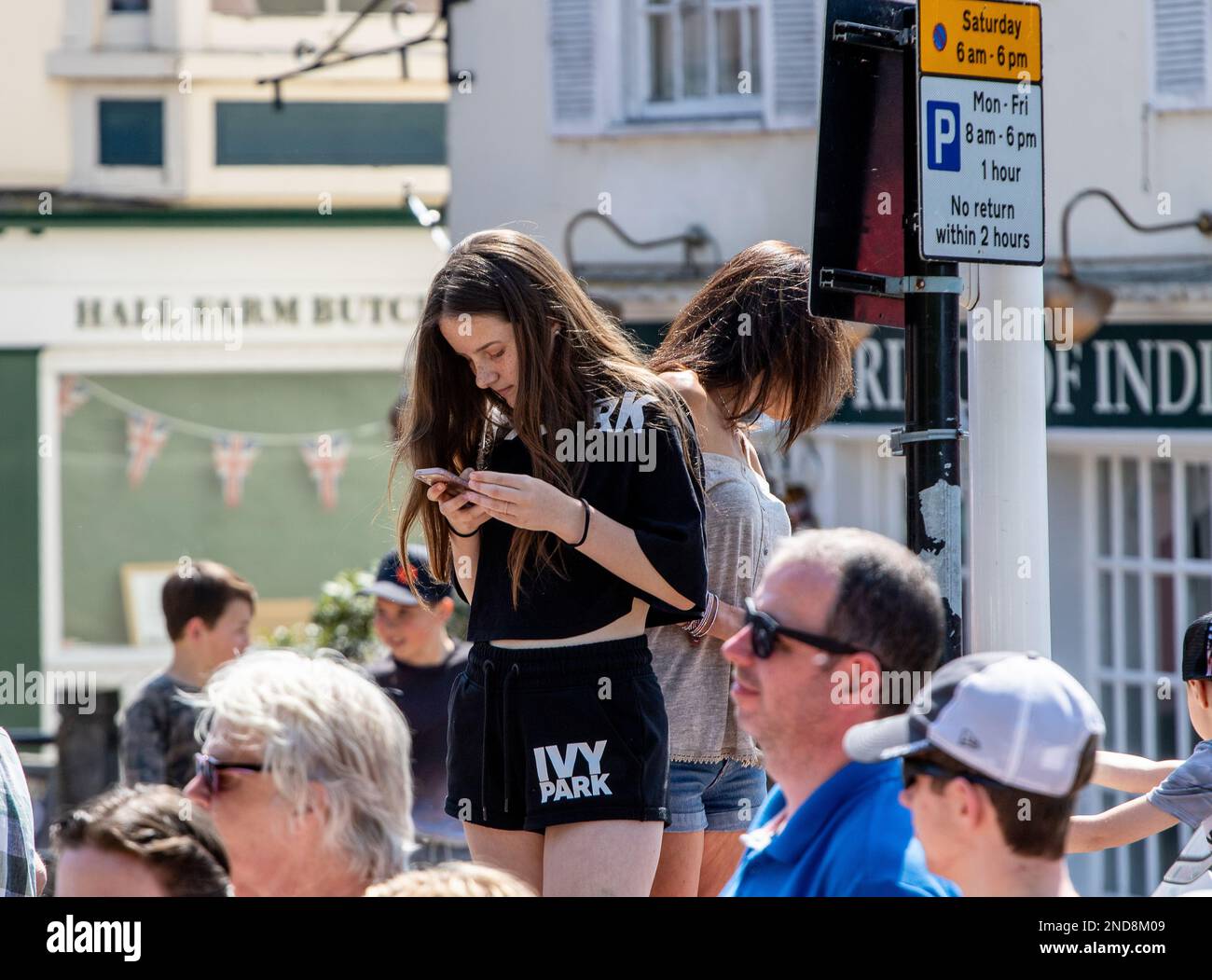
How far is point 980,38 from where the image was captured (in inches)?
136

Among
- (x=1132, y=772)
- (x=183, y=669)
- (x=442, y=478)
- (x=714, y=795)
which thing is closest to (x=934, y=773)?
(x=442, y=478)

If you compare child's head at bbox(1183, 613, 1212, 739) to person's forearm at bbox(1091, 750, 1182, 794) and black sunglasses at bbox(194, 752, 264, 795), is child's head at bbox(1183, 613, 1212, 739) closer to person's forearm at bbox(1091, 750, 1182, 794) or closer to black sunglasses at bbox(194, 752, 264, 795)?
person's forearm at bbox(1091, 750, 1182, 794)

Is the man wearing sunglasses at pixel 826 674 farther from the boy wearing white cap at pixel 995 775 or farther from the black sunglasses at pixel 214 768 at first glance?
the black sunglasses at pixel 214 768

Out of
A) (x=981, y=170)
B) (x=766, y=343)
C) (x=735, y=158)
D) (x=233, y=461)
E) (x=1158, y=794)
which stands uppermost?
(x=735, y=158)

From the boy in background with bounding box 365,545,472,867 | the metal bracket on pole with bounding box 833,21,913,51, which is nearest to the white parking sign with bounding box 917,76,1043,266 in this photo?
the metal bracket on pole with bounding box 833,21,913,51

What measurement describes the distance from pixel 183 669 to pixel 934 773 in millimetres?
4431

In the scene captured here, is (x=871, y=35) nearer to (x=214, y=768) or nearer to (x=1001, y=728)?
(x=1001, y=728)

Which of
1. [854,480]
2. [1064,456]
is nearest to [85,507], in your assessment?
[854,480]

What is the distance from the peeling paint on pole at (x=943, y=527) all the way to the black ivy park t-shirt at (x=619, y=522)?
0.43 m

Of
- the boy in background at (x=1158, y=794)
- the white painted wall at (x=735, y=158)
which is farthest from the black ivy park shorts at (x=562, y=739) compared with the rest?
the white painted wall at (x=735, y=158)
